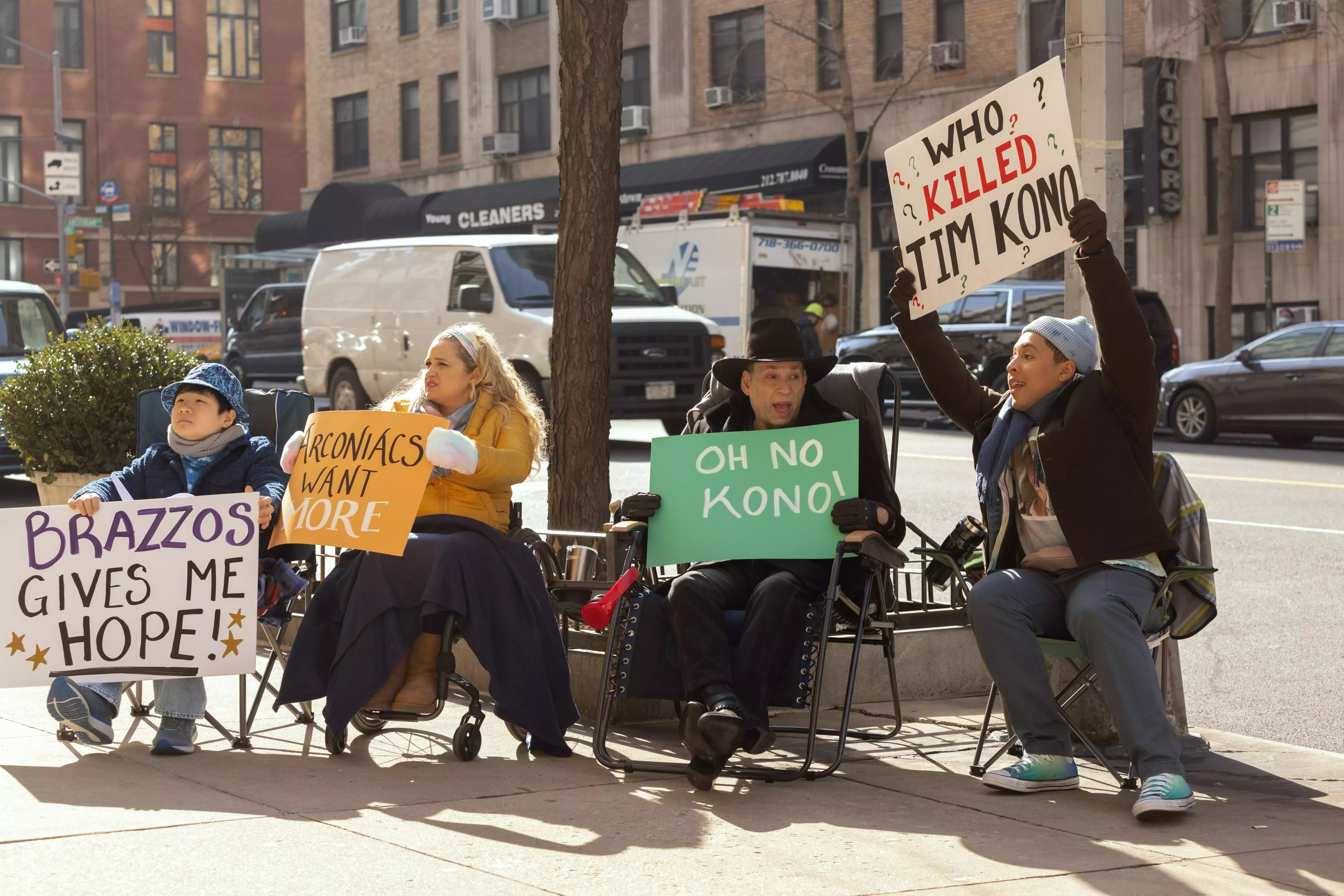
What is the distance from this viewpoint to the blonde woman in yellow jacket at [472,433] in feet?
19.9

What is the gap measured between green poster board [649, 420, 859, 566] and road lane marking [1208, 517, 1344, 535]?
7.11m

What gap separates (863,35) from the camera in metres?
34.3

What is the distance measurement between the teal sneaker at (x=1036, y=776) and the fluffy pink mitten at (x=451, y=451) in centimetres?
201

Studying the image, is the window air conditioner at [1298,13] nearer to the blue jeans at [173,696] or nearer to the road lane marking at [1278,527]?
the road lane marking at [1278,527]

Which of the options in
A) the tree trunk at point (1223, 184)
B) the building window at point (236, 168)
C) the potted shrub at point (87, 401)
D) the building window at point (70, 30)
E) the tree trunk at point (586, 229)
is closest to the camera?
the tree trunk at point (586, 229)

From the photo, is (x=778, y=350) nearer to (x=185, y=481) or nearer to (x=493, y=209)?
(x=185, y=481)

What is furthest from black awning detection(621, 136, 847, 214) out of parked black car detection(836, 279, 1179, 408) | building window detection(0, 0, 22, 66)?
building window detection(0, 0, 22, 66)

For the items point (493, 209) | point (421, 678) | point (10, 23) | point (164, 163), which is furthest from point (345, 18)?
point (421, 678)

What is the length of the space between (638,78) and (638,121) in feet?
4.78

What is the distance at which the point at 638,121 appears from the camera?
38.4 meters

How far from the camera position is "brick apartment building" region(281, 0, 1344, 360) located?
94.5 ft

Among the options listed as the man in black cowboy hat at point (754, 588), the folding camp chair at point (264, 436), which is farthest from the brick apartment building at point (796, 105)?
the man in black cowboy hat at point (754, 588)

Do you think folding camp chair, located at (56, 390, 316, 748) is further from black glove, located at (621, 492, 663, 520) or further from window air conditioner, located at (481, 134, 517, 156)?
window air conditioner, located at (481, 134, 517, 156)

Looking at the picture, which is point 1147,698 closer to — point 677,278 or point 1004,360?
point 1004,360
